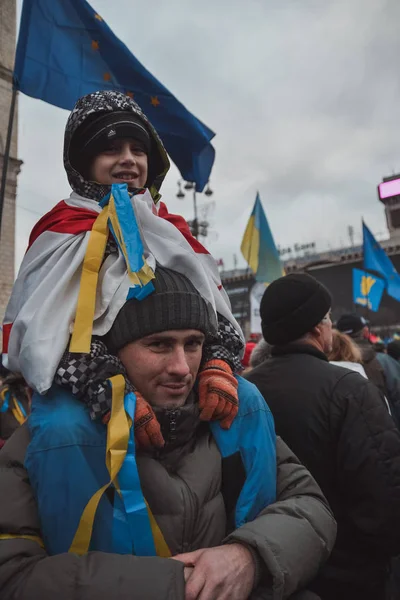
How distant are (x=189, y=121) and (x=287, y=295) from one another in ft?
7.06

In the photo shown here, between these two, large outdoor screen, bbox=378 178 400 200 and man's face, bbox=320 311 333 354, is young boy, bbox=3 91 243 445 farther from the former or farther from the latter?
large outdoor screen, bbox=378 178 400 200

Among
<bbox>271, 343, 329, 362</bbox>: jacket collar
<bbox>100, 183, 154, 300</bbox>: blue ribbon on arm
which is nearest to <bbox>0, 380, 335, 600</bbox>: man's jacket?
<bbox>100, 183, 154, 300</bbox>: blue ribbon on arm

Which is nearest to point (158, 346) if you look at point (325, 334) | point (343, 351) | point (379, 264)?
point (325, 334)

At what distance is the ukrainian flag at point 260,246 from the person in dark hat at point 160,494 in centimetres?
717

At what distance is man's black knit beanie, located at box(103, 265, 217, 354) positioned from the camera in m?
1.42

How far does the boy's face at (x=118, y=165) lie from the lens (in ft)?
5.87

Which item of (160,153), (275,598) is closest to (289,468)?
(275,598)

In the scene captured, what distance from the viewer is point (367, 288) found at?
1071cm

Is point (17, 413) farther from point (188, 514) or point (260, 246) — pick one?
point (260, 246)

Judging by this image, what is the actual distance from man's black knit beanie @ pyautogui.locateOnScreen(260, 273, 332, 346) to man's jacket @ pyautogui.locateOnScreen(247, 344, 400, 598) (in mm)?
277

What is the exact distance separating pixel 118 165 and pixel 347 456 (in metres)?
1.58

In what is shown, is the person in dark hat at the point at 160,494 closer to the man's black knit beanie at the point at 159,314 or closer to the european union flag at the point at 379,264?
the man's black knit beanie at the point at 159,314

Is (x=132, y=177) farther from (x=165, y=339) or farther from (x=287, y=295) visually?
(x=287, y=295)

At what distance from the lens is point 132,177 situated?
71.5 inches
